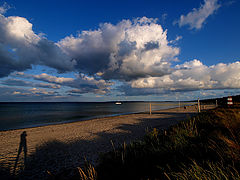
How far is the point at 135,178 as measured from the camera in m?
2.93

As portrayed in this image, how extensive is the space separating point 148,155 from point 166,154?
55 cm

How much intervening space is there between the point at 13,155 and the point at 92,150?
4.48m

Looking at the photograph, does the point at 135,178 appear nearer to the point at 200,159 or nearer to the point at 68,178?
the point at 200,159

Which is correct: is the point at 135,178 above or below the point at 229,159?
below

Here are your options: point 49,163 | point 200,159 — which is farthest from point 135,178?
point 49,163

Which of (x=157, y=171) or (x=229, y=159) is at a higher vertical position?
(x=229, y=159)

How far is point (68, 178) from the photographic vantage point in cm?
468

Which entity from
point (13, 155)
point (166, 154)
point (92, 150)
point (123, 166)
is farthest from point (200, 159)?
point (13, 155)

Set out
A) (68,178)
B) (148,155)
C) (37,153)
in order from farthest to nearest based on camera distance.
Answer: (37,153), (68,178), (148,155)

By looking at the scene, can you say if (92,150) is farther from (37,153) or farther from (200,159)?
(200,159)

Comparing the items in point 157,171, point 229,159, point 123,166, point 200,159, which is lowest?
point 123,166

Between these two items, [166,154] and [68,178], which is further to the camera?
[68,178]

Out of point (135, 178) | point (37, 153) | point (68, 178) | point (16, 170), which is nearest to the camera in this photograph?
point (135, 178)

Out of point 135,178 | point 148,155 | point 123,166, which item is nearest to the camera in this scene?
point 135,178
